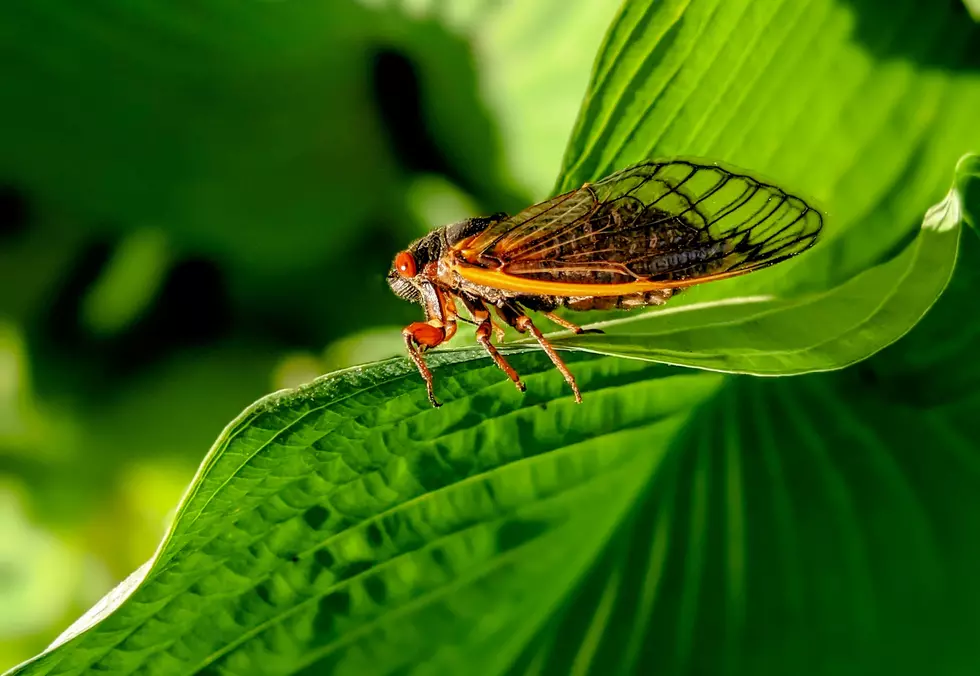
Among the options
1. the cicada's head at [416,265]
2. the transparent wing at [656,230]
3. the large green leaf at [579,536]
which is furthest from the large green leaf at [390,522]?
the cicada's head at [416,265]

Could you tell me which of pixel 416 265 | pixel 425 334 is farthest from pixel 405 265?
pixel 425 334

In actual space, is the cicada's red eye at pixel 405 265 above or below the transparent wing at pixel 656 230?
above

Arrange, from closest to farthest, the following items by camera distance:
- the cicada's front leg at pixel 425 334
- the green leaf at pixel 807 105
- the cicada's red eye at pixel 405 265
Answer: the green leaf at pixel 807 105, the cicada's front leg at pixel 425 334, the cicada's red eye at pixel 405 265

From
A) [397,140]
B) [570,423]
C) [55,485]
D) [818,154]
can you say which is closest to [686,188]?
[818,154]

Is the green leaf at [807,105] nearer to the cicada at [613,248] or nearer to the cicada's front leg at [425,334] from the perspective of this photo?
the cicada at [613,248]

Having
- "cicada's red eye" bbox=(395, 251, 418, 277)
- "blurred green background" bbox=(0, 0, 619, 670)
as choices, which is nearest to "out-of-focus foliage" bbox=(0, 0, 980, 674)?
"cicada's red eye" bbox=(395, 251, 418, 277)

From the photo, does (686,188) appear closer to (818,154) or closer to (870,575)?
(818,154)

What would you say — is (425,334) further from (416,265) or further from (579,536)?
(579,536)
